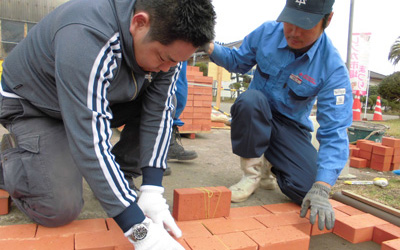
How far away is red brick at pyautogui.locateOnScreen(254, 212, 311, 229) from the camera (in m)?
1.83

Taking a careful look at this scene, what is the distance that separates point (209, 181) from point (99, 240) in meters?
1.27

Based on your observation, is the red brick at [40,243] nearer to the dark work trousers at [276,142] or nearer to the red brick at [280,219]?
the red brick at [280,219]

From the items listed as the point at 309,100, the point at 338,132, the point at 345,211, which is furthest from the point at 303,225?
the point at 309,100

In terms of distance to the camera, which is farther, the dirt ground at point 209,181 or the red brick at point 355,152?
the red brick at point 355,152

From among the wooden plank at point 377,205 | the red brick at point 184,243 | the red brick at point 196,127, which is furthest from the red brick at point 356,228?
the red brick at point 196,127

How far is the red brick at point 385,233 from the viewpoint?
1824mm

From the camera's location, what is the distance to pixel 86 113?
121 centimetres

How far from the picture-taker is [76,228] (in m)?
1.55

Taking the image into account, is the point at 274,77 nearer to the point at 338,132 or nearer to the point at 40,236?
the point at 338,132

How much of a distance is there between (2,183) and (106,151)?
0.90 metres

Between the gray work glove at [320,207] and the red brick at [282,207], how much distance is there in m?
0.18

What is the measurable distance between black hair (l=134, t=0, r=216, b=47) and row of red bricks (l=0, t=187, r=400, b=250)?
2.93 feet

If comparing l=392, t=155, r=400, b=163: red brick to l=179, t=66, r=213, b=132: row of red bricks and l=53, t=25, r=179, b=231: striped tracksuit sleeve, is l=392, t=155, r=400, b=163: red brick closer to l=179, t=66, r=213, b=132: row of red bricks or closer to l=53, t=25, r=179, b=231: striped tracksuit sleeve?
l=179, t=66, r=213, b=132: row of red bricks

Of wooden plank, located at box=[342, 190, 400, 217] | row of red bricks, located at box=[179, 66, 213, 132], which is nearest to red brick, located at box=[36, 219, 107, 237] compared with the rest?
wooden plank, located at box=[342, 190, 400, 217]
